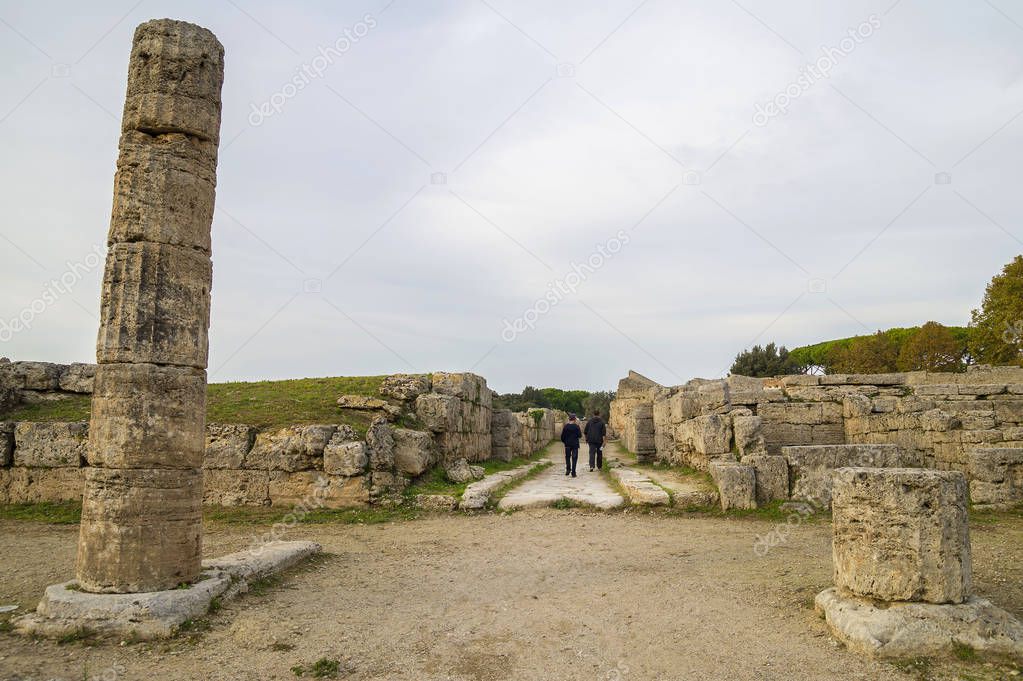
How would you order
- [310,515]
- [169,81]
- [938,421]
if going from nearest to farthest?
[169,81]
[310,515]
[938,421]

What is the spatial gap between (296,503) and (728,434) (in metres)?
8.12

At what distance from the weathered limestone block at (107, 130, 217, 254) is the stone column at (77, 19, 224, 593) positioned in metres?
0.01

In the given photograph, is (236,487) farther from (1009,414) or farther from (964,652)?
(1009,414)

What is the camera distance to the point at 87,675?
4.75m

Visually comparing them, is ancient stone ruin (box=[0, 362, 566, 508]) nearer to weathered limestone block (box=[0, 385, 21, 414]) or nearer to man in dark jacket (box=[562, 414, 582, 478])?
weathered limestone block (box=[0, 385, 21, 414])

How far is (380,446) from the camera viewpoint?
11625 millimetres

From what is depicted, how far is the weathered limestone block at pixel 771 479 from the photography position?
11117 mm

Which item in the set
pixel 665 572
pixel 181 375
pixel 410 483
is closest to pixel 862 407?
pixel 665 572

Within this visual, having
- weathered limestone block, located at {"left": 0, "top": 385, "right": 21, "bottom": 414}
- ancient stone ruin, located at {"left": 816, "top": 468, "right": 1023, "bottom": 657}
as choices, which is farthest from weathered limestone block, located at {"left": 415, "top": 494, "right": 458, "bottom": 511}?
weathered limestone block, located at {"left": 0, "top": 385, "right": 21, "bottom": 414}

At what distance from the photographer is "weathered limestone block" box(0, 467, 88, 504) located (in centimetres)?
1132

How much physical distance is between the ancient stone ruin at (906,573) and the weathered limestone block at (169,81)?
24.2 feet

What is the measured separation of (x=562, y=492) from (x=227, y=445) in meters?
6.26

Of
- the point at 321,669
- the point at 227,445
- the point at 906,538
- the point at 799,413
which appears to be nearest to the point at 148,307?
the point at 321,669

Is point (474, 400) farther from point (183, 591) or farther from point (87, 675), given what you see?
point (87, 675)
